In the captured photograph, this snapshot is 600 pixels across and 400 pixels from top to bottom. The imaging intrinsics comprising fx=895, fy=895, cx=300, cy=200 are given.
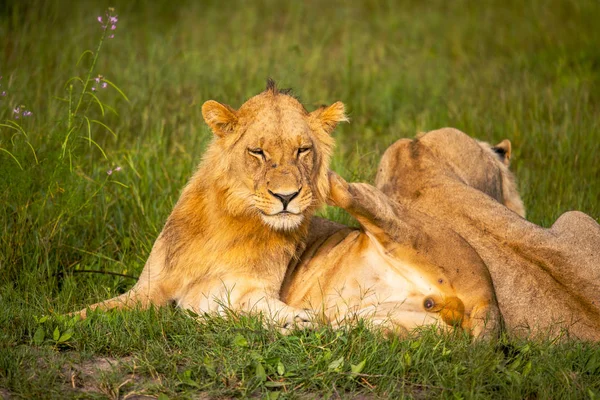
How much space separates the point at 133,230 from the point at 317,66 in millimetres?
3502

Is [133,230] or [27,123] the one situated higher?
[27,123]

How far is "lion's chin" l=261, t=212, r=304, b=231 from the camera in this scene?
3.89m

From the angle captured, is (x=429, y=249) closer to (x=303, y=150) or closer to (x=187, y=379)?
(x=303, y=150)

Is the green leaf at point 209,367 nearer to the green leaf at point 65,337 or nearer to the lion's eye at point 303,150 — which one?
the green leaf at point 65,337

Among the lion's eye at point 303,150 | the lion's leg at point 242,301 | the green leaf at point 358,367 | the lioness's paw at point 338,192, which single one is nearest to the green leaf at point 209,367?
the lion's leg at point 242,301

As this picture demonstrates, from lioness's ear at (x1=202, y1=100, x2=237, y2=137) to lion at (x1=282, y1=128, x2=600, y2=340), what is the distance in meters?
0.56

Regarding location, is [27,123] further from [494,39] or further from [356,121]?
[494,39]

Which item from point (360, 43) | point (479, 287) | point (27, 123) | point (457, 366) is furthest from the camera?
point (360, 43)

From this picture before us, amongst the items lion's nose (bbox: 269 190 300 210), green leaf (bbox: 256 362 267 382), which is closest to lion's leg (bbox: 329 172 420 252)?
lion's nose (bbox: 269 190 300 210)

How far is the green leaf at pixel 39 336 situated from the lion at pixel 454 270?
3.71 ft

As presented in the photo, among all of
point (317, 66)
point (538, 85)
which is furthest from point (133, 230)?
point (538, 85)

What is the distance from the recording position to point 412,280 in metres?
4.04

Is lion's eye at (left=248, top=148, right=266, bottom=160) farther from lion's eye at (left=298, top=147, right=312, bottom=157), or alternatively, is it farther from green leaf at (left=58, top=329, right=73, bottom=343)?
green leaf at (left=58, top=329, right=73, bottom=343)

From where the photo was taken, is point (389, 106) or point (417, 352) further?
point (389, 106)
